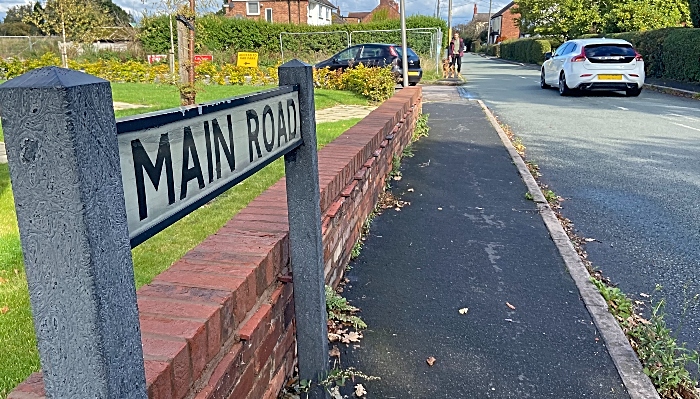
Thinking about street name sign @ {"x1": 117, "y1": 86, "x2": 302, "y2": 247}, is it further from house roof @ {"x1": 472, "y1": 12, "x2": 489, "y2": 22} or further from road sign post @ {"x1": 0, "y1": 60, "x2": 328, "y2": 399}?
house roof @ {"x1": 472, "y1": 12, "x2": 489, "y2": 22}

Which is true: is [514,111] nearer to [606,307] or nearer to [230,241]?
[606,307]

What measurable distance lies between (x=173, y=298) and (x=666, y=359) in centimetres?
235

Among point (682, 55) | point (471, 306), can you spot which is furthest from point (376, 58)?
point (471, 306)

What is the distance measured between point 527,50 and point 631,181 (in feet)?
132

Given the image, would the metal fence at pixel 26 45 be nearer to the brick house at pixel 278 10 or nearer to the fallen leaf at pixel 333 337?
the brick house at pixel 278 10

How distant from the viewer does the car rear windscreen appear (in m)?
15.5

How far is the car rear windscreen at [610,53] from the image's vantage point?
51.0 feet

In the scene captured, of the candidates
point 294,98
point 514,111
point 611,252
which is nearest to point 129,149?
point 294,98

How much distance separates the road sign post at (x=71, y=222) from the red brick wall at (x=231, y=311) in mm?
453

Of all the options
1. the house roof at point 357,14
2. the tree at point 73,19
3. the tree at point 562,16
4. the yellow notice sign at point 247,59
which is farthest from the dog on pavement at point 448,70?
the house roof at point 357,14

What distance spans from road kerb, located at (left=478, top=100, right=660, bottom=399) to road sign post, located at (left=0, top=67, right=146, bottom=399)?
94.6 inches

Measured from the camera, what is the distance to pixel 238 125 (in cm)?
174

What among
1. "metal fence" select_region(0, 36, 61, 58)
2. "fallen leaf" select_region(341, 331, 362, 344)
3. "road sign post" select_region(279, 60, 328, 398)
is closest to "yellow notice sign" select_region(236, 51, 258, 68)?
"metal fence" select_region(0, 36, 61, 58)

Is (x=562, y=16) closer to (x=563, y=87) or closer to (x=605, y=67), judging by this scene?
(x=563, y=87)
